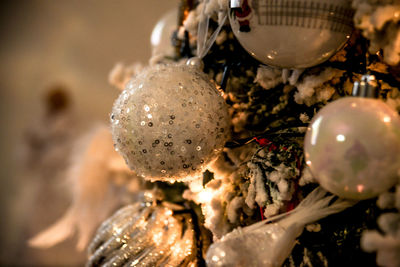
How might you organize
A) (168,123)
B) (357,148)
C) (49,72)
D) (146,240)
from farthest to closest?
1. (49,72)
2. (146,240)
3. (168,123)
4. (357,148)

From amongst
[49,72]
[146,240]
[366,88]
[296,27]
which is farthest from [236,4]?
[49,72]

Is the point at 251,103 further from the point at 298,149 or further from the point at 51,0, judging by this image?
the point at 51,0

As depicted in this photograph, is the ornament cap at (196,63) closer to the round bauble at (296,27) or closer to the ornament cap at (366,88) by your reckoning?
the round bauble at (296,27)

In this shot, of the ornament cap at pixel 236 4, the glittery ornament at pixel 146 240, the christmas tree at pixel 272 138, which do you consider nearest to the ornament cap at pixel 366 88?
the christmas tree at pixel 272 138

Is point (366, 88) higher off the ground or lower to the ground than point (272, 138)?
higher

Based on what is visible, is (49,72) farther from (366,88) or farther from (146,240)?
(366,88)

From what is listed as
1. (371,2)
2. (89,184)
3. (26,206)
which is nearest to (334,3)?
(371,2)
